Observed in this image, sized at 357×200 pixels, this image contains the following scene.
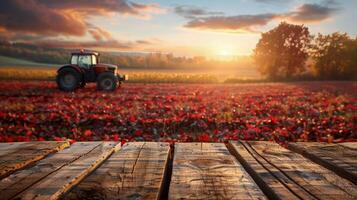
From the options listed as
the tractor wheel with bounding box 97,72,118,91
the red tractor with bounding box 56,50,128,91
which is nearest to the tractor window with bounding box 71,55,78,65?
the red tractor with bounding box 56,50,128,91

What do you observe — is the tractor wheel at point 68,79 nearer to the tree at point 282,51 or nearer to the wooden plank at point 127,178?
the wooden plank at point 127,178

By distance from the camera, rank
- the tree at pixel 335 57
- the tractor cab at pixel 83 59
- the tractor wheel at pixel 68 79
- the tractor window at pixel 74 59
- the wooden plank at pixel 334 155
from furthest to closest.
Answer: the tree at pixel 335 57 → the tractor window at pixel 74 59 → the tractor cab at pixel 83 59 → the tractor wheel at pixel 68 79 → the wooden plank at pixel 334 155

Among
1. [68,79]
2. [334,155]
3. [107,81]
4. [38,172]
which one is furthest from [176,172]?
[68,79]

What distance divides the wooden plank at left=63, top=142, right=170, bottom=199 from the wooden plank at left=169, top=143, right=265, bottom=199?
77 millimetres

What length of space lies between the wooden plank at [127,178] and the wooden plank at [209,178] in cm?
8

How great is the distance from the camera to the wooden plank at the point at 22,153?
1.66 metres

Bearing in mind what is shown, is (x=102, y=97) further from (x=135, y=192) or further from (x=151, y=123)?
(x=135, y=192)

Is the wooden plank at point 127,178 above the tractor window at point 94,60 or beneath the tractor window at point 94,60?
beneath

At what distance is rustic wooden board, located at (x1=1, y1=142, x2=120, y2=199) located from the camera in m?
1.27

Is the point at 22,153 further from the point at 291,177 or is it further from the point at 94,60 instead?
the point at 94,60

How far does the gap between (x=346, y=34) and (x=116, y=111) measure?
52714 mm

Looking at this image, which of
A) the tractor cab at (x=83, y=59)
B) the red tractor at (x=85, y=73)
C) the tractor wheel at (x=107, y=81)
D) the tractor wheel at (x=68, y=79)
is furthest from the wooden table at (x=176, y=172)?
the tractor cab at (x=83, y=59)

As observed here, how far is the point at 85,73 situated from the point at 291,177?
1957 cm

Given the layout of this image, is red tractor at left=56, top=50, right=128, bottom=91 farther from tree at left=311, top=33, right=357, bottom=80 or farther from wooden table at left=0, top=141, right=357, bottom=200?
tree at left=311, top=33, right=357, bottom=80
